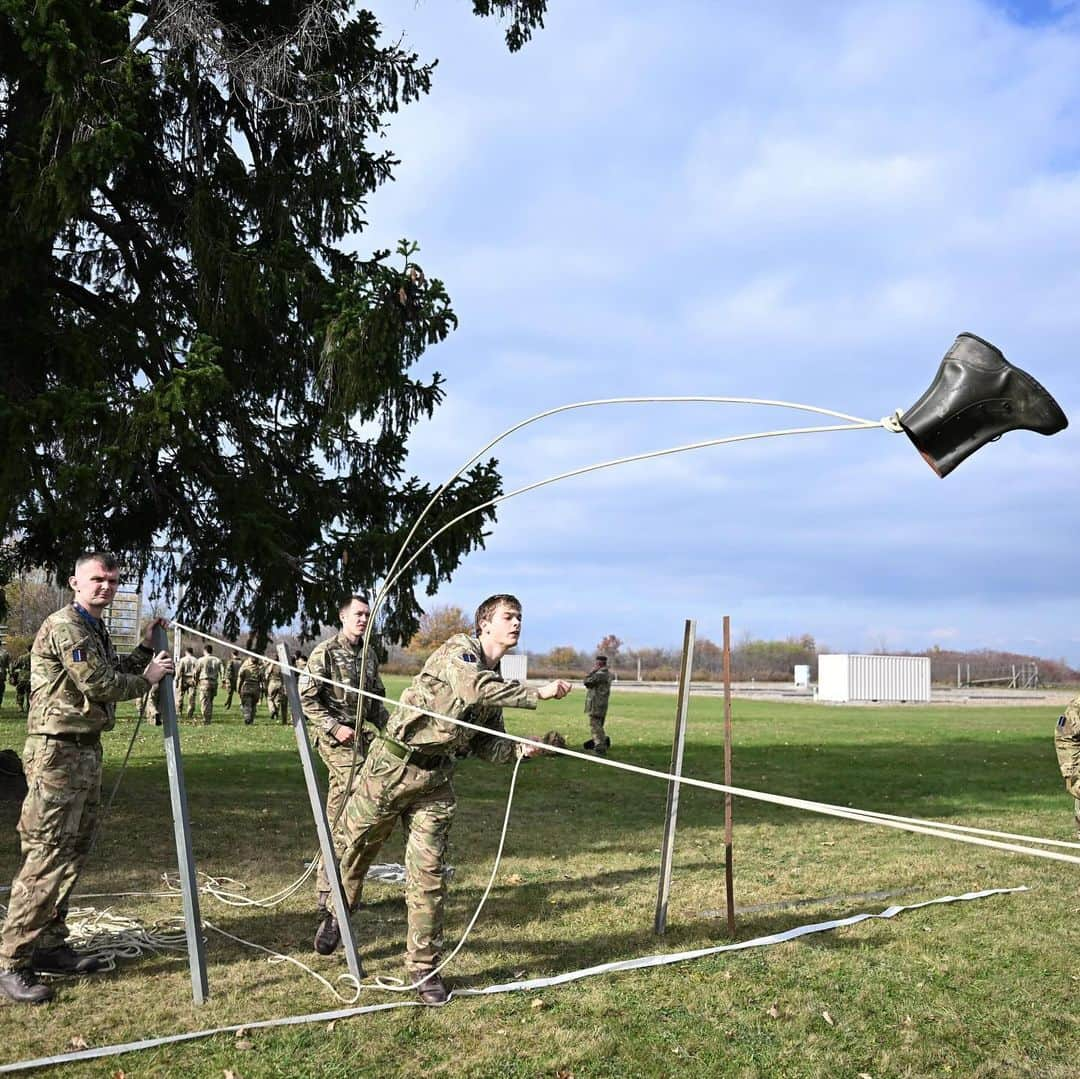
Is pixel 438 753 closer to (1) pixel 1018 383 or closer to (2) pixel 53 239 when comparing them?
(1) pixel 1018 383

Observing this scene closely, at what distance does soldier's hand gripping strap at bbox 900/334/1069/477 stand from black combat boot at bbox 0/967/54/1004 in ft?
15.4

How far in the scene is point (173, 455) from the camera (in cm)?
1142

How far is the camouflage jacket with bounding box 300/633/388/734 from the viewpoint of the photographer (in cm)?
754

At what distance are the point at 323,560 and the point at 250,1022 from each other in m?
7.24

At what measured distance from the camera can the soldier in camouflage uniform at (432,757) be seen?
17.0ft

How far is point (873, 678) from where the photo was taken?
5103cm

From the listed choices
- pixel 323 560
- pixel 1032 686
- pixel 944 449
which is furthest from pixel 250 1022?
pixel 1032 686

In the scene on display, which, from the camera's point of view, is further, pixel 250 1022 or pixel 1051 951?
pixel 1051 951

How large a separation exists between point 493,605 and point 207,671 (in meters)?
20.2

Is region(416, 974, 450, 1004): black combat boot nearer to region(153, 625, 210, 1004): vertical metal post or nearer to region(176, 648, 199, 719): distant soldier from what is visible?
region(153, 625, 210, 1004): vertical metal post

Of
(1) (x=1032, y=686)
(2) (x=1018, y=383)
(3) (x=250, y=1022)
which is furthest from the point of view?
(1) (x=1032, y=686)

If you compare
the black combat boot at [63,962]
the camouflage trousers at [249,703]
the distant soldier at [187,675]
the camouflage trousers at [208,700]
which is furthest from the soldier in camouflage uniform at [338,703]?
the distant soldier at [187,675]

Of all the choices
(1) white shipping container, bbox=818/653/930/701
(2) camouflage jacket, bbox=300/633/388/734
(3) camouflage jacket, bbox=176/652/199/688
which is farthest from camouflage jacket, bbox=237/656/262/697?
(1) white shipping container, bbox=818/653/930/701

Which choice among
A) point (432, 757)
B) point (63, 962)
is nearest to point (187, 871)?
point (63, 962)
